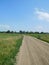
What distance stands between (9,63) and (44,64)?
236 cm

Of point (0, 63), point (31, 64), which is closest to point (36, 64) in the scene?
point (31, 64)

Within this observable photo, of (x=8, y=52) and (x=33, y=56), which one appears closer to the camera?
(x=33, y=56)

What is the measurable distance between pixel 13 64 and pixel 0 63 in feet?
3.00

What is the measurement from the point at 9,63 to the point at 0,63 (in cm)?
61

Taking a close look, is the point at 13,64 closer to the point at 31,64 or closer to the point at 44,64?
the point at 31,64

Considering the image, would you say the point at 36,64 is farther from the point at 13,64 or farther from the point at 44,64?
the point at 13,64

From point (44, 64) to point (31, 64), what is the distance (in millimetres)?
869

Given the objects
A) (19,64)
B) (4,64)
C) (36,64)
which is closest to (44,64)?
(36,64)

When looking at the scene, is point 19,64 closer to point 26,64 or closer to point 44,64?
point 26,64

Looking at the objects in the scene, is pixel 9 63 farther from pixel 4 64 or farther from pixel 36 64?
pixel 36 64

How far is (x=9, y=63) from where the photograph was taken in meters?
14.1

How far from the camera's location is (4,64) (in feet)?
44.8

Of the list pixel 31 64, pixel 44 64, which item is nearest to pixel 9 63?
pixel 31 64

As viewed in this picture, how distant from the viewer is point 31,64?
14.0 m
